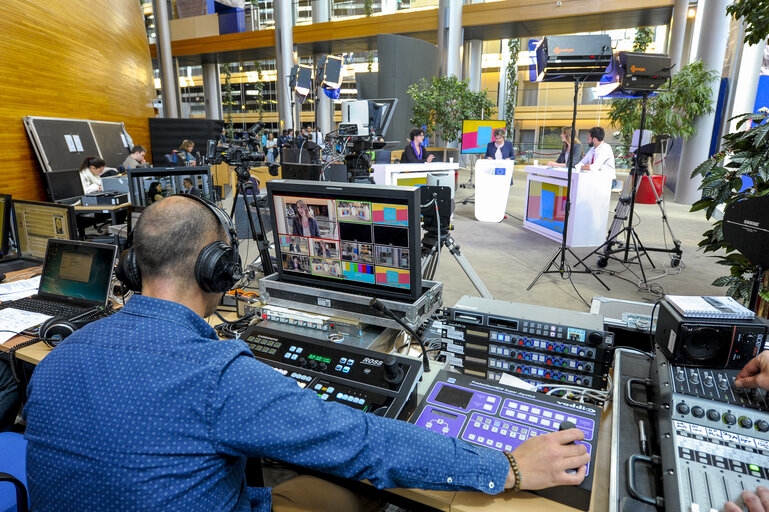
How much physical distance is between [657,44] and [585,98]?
2448 millimetres

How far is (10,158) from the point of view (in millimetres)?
6449

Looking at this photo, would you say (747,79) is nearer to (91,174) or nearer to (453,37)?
(453,37)

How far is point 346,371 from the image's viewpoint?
125 cm

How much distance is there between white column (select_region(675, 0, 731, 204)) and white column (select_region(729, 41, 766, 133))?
514mm

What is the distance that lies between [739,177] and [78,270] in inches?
149

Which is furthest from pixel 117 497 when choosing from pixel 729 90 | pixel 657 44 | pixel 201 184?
pixel 657 44

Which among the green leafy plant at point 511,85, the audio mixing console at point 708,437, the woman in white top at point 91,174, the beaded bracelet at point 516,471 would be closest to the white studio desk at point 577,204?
Result: the audio mixing console at point 708,437

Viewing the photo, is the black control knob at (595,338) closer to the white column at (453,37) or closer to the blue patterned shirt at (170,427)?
the blue patterned shirt at (170,427)

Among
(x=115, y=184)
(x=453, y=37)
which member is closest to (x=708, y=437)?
(x=115, y=184)

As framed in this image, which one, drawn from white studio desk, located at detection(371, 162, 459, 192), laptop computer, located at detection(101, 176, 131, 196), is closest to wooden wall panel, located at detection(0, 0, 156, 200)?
laptop computer, located at detection(101, 176, 131, 196)

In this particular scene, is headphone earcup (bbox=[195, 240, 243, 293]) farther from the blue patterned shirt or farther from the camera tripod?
the camera tripod

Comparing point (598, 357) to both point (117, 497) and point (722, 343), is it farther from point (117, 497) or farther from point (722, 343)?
point (117, 497)

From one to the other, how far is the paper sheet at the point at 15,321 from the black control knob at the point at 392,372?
5.46ft

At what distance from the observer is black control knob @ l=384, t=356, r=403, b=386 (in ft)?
3.80
